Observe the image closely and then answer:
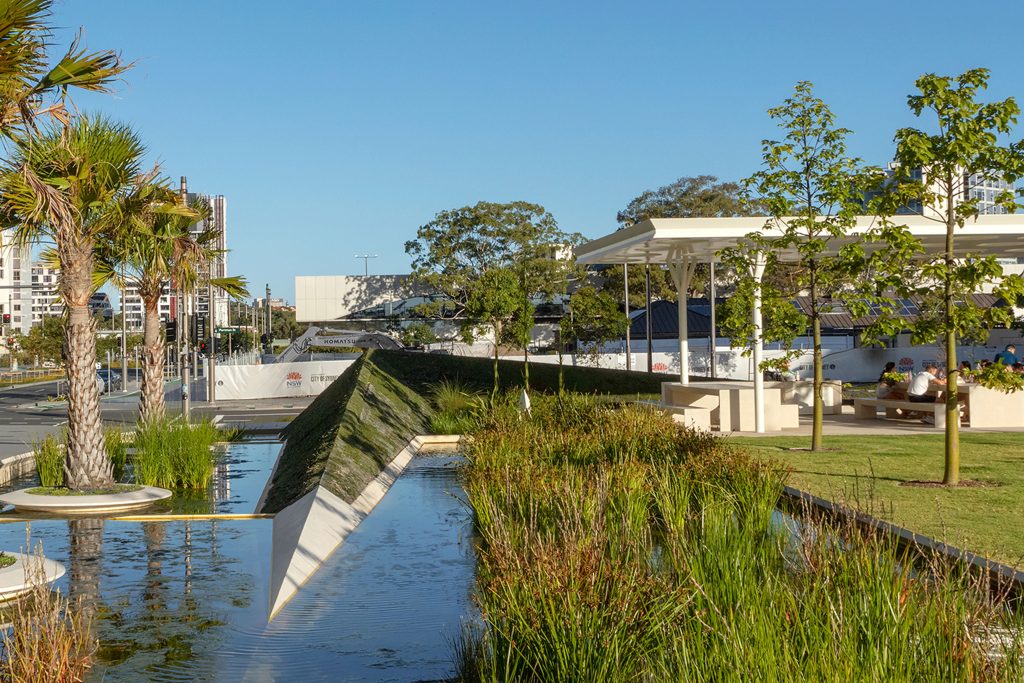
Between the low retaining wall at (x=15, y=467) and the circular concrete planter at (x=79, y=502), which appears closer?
the circular concrete planter at (x=79, y=502)

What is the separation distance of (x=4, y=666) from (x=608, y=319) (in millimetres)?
38729

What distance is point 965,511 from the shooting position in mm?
9961

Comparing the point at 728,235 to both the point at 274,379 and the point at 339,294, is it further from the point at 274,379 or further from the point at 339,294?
the point at 339,294

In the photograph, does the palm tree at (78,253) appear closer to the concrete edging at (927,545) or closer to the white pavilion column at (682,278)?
the concrete edging at (927,545)

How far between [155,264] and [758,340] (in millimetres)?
10343

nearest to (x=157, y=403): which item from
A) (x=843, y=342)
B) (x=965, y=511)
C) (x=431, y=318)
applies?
(x=965, y=511)

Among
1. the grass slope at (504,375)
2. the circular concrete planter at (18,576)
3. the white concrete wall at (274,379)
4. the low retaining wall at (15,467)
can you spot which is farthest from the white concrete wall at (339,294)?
the circular concrete planter at (18,576)

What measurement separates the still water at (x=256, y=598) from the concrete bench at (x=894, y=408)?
1111 cm

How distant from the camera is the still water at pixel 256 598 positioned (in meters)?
6.23

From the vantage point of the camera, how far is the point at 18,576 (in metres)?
7.89

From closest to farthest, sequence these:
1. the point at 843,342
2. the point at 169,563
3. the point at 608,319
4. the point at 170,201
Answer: the point at 169,563, the point at 170,201, the point at 608,319, the point at 843,342

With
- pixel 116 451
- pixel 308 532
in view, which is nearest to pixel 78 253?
pixel 116 451

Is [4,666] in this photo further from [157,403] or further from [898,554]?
[157,403]

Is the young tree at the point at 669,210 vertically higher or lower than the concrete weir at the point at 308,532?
higher
